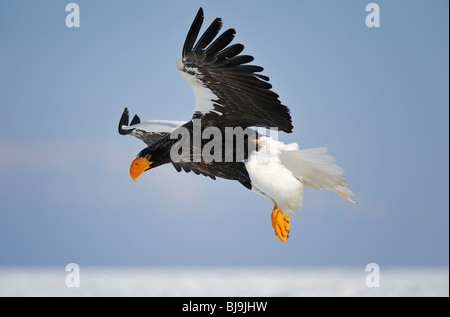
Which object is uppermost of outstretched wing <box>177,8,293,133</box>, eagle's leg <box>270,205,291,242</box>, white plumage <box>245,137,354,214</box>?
outstretched wing <box>177,8,293,133</box>

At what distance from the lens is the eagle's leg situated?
4094 mm

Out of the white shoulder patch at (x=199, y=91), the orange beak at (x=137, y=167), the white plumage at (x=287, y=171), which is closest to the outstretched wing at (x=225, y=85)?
the white shoulder patch at (x=199, y=91)

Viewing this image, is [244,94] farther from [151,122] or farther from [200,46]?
[151,122]

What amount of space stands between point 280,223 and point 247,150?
628mm

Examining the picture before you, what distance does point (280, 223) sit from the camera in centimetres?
409

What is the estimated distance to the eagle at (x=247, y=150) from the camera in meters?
3.86

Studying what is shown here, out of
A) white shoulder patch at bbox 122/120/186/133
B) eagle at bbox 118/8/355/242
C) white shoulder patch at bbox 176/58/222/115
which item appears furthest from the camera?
white shoulder patch at bbox 122/120/186/133

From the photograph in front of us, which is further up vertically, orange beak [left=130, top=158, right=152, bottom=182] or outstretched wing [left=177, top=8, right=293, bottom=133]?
outstretched wing [left=177, top=8, right=293, bottom=133]

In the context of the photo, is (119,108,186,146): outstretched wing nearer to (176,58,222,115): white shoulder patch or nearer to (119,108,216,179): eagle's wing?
(119,108,216,179): eagle's wing

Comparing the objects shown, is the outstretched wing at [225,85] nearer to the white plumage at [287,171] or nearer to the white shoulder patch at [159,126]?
the white plumage at [287,171]

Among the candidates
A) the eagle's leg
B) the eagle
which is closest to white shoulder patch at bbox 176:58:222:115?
the eagle

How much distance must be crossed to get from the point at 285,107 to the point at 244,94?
12.8 inches

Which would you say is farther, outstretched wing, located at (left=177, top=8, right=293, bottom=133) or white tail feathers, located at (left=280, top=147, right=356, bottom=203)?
white tail feathers, located at (left=280, top=147, right=356, bottom=203)

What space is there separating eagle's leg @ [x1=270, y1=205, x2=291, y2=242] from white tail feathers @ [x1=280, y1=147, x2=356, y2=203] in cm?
33
